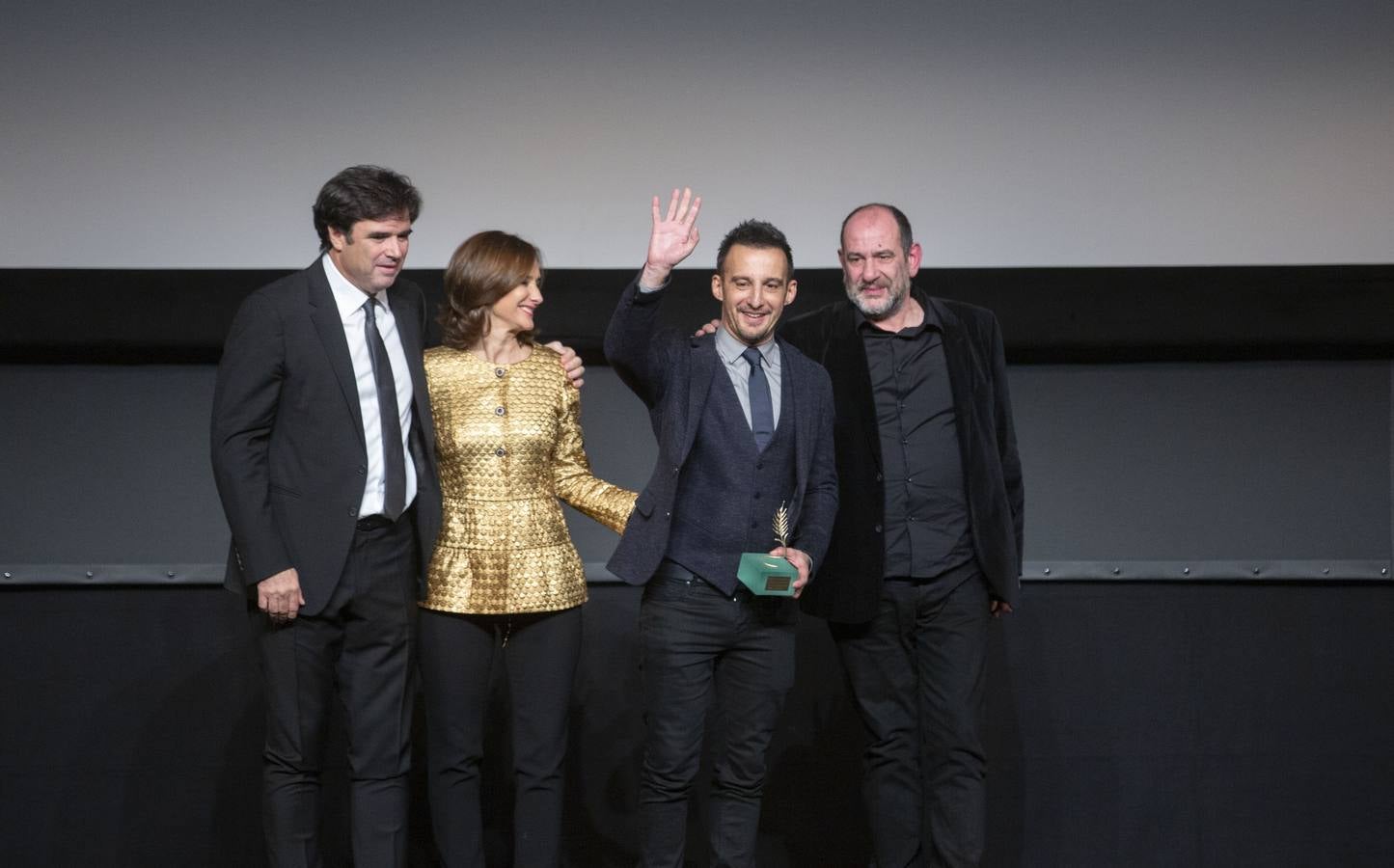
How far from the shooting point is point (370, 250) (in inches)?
102

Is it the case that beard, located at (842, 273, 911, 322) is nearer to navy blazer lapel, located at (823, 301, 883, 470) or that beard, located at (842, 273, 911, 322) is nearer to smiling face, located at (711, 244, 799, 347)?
navy blazer lapel, located at (823, 301, 883, 470)

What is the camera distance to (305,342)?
2551mm

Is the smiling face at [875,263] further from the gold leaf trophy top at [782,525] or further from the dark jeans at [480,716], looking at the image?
the dark jeans at [480,716]

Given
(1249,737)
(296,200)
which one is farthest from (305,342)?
(1249,737)

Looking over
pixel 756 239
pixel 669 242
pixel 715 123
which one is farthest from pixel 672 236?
pixel 715 123

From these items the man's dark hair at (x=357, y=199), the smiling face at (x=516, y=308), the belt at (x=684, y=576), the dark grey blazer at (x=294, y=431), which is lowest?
the belt at (x=684, y=576)

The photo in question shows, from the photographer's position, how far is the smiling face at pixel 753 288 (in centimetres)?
267

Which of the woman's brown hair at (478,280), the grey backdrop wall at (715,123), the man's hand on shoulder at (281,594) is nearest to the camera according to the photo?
the man's hand on shoulder at (281,594)

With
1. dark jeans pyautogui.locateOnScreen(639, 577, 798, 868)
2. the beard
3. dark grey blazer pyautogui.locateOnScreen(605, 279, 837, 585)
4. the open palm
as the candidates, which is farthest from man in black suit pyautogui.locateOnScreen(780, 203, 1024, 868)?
the open palm

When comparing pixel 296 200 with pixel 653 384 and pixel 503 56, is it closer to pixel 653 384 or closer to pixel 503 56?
pixel 503 56

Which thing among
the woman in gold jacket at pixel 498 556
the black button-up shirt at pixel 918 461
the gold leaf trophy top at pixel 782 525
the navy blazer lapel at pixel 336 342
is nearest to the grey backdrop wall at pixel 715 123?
the black button-up shirt at pixel 918 461

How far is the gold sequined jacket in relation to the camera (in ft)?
8.75

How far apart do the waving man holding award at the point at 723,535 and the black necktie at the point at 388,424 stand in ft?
1.45

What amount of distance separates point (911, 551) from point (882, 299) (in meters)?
0.57
